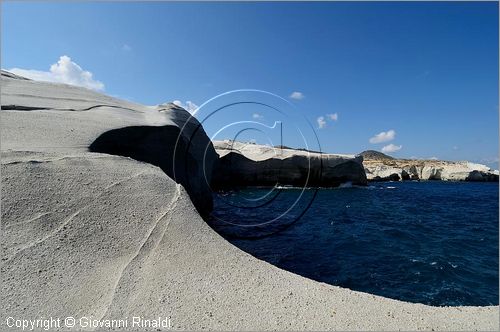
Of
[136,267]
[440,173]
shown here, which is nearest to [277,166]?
[136,267]

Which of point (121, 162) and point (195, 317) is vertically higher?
point (121, 162)

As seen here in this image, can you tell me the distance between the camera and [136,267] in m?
4.09

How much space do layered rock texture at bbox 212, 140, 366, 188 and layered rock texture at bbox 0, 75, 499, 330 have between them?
3719 centimetres

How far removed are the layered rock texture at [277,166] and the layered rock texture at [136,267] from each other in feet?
122

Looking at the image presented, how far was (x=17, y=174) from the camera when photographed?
5.57 meters

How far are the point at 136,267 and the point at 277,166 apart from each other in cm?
4334

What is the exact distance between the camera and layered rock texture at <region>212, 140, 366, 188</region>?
1791 inches

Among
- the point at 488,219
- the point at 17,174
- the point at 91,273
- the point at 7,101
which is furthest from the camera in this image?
the point at 488,219

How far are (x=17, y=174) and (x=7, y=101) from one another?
6803mm

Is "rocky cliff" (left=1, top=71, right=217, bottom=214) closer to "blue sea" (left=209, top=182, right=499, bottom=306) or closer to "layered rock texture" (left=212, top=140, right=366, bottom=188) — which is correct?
"blue sea" (left=209, top=182, right=499, bottom=306)

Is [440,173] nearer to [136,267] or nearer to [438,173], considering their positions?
→ [438,173]

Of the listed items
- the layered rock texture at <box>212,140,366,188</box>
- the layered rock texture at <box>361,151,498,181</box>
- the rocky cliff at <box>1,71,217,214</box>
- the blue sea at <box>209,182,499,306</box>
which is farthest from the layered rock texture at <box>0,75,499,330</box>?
the layered rock texture at <box>361,151,498,181</box>

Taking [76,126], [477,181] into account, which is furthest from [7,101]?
[477,181]

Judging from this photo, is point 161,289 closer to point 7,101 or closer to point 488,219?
point 7,101
